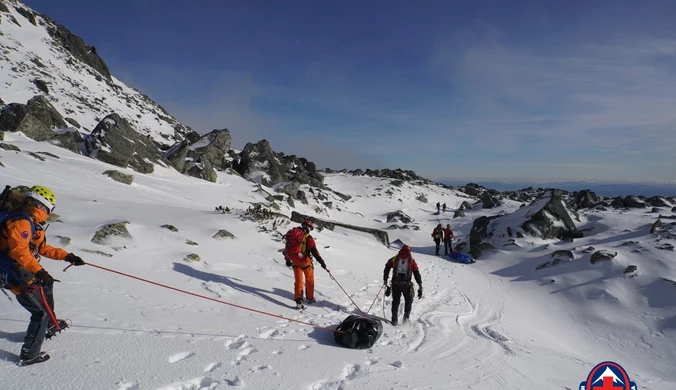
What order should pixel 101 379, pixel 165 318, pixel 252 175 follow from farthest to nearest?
pixel 252 175, pixel 165 318, pixel 101 379

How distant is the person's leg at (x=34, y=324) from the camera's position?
153 inches

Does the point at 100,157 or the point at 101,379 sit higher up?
the point at 100,157

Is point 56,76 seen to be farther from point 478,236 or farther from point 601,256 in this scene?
point 601,256

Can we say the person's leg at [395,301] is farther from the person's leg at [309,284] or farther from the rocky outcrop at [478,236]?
the rocky outcrop at [478,236]

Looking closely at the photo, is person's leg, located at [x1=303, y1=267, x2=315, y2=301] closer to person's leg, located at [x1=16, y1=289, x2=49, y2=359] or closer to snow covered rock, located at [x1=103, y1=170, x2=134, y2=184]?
person's leg, located at [x1=16, y1=289, x2=49, y2=359]

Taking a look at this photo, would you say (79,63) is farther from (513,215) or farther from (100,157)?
(513,215)

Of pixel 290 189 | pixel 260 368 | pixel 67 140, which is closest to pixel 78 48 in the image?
pixel 67 140

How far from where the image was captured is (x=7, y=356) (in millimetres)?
3918

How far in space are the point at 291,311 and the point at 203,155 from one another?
87.8 feet

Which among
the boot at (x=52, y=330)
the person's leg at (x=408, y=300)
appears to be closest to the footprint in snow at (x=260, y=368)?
the boot at (x=52, y=330)

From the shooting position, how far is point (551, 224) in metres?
19.3

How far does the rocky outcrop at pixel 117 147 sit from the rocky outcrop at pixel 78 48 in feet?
146

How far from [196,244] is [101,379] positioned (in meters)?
6.54

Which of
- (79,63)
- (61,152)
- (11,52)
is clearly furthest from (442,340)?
(79,63)
